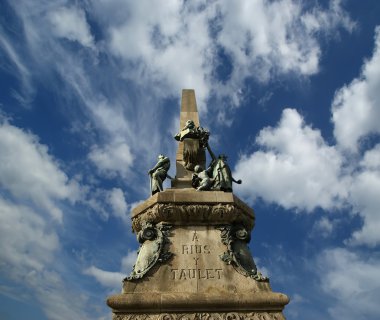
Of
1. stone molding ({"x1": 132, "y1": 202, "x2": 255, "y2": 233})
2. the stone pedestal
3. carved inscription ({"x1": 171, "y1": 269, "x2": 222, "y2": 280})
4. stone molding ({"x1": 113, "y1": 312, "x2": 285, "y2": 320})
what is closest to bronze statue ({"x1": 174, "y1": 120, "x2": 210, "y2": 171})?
the stone pedestal

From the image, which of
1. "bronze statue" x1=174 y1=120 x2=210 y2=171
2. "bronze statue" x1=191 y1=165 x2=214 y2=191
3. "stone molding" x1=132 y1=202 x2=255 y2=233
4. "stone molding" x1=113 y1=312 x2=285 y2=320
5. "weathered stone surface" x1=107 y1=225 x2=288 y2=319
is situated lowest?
"stone molding" x1=113 y1=312 x2=285 y2=320

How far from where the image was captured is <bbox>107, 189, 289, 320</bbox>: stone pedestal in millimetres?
8297

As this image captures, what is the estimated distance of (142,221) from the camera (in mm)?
10148

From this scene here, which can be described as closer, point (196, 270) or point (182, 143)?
point (196, 270)

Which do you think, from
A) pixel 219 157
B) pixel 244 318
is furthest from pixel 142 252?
pixel 219 157

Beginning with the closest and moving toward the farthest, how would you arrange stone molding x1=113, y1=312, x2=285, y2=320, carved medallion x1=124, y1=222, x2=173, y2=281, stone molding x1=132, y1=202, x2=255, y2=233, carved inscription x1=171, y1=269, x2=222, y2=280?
stone molding x1=113, y1=312, x2=285, y2=320 → carved inscription x1=171, y1=269, x2=222, y2=280 → carved medallion x1=124, y1=222, x2=173, y2=281 → stone molding x1=132, y1=202, x2=255, y2=233

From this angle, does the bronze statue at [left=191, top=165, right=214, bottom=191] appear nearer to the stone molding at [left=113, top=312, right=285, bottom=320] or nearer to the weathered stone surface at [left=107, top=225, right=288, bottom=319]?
the weathered stone surface at [left=107, top=225, right=288, bottom=319]

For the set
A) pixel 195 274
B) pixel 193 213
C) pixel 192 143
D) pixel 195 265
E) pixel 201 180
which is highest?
pixel 192 143

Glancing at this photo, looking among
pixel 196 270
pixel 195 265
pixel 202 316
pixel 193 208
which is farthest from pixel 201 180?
pixel 202 316

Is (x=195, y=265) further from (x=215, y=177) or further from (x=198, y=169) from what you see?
(x=198, y=169)

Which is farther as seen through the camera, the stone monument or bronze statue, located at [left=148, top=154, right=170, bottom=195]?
bronze statue, located at [left=148, top=154, right=170, bottom=195]

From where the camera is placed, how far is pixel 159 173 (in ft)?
37.0

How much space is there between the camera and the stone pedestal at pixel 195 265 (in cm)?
830

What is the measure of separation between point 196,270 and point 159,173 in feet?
10.8
